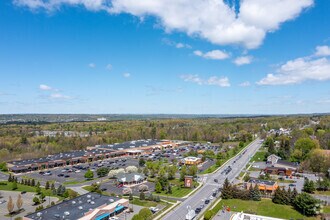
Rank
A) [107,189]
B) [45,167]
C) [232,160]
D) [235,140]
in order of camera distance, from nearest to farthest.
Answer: [107,189] → [45,167] → [232,160] → [235,140]

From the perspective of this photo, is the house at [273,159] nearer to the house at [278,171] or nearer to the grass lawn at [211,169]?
the house at [278,171]

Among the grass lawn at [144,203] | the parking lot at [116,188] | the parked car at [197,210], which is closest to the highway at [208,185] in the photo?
the parked car at [197,210]

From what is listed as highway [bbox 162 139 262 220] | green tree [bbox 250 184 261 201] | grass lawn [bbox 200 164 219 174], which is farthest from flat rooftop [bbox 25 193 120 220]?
grass lawn [bbox 200 164 219 174]

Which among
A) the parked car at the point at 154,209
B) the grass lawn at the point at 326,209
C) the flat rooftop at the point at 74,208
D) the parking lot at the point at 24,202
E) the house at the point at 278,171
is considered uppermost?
the flat rooftop at the point at 74,208

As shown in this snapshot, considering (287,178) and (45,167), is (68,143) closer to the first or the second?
(45,167)

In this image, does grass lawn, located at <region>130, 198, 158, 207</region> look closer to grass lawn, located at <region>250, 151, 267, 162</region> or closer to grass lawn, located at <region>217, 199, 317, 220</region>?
grass lawn, located at <region>217, 199, 317, 220</region>

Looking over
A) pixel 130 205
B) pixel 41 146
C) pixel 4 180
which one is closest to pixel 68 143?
pixel 41 146
